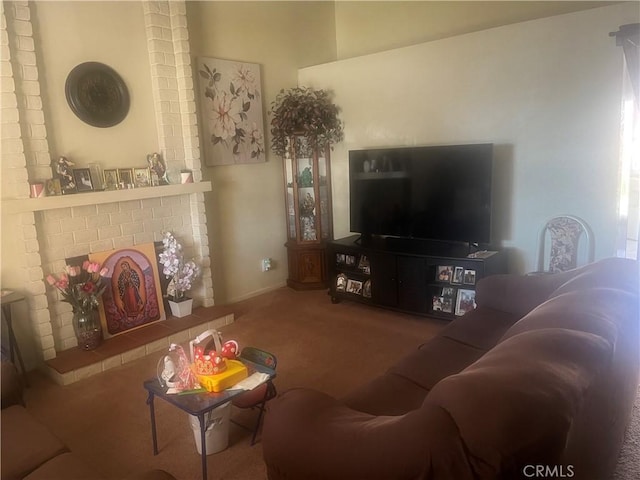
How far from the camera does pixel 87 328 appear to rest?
11.1 feet

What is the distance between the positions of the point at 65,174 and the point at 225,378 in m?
2.10

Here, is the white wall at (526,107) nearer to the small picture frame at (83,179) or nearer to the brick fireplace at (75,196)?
the brick fireplace at (75,196)

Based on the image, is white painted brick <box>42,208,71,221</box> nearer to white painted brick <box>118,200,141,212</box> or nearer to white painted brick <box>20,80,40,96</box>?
white painted brick <box>118,200,141,212</box>

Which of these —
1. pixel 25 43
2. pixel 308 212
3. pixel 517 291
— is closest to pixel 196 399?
pixel 517 291

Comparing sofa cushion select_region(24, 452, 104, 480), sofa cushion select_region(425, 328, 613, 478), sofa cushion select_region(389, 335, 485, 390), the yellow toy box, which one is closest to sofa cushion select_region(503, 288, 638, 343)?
sofa cushion select_region(425, 328, 613, 478)

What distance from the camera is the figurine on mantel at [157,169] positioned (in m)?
3.81

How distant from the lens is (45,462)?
5.61 feet

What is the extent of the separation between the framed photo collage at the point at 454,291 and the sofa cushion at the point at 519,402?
244cm

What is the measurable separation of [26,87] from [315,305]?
9.39ft

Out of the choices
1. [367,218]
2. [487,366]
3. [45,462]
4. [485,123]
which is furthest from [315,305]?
[487,366]

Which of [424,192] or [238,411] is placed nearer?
[238,411]

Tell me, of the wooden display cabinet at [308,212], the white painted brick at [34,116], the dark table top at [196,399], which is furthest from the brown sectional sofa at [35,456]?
the wooden display cabinet at [308,212]

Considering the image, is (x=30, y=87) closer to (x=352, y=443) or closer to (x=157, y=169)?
(x=157, y=169)

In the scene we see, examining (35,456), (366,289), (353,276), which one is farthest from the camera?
(353,276)
